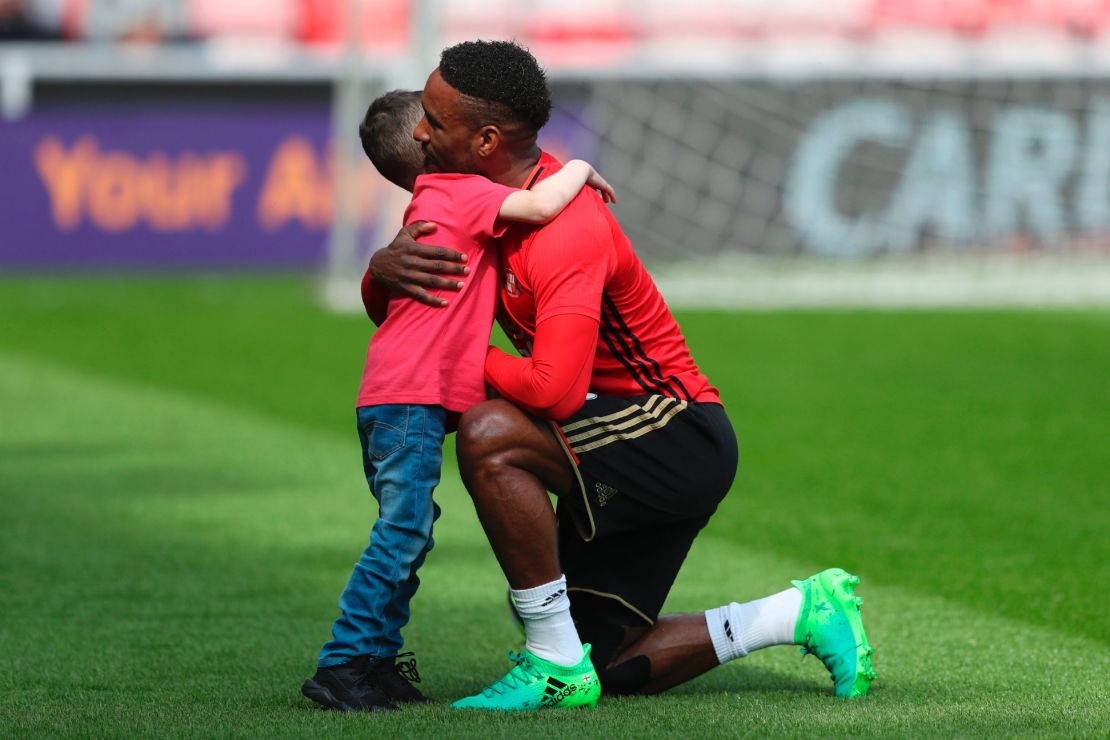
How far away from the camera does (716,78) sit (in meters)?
19.6

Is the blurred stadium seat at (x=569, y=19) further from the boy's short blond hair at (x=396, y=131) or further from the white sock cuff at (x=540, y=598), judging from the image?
the white sock cuff at (x=540, y=598)

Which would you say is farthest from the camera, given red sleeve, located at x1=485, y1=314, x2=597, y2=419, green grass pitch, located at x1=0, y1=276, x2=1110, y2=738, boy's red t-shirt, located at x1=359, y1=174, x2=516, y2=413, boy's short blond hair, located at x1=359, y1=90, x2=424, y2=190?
boy's short blond hair, located at x1=359, y1=90, x2=424, y2=190

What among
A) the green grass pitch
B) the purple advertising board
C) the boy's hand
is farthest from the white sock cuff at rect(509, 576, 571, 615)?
the purple advertising board

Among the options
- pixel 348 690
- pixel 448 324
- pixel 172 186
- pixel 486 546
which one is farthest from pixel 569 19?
pixel 348 690

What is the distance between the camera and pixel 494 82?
3.71 m

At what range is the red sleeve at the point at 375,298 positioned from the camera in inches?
157

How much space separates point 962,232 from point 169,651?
613 inches

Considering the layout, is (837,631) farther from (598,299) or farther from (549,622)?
(598,299)

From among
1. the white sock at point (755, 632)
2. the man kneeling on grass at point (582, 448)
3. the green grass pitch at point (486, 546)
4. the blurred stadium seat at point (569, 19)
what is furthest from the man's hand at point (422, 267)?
the blurred stadium seat at point (569, 19)

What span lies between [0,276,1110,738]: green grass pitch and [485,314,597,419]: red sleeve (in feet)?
2.12

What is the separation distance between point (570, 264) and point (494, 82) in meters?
0.41

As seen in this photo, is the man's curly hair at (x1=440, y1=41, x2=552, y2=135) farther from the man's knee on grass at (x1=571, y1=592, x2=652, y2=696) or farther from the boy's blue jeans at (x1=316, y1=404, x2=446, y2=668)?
the man's knee on grass at (x1=571, y1=592, x2=652, y2=696)

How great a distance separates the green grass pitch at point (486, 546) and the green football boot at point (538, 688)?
0.22ft

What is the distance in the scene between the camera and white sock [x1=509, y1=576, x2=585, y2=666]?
375 centimetres
